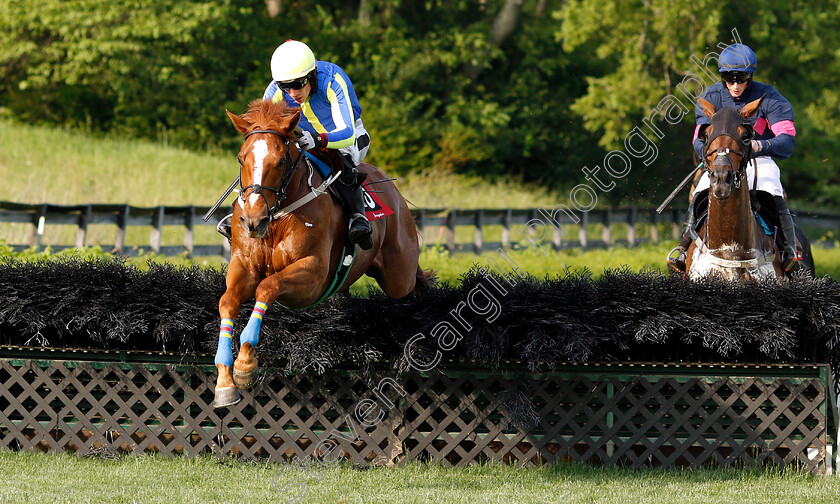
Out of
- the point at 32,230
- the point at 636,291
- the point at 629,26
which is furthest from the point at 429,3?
the point at 636,291

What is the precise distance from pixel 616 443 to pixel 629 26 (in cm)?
2119

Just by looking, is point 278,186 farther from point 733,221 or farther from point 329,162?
point 733,221

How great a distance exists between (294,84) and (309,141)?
54 centimetres

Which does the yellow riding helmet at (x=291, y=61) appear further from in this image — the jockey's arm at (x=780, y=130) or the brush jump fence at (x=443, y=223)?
the brush jump fence at (x=443, y=223)

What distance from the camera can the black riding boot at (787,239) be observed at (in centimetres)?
782

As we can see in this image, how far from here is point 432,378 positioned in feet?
20.9

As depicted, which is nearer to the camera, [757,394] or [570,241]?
[757,394]

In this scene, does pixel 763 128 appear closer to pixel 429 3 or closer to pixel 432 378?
pixel 432 378

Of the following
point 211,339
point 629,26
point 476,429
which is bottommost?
point 476,429

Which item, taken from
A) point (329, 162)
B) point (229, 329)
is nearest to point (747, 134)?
point (329, 162)

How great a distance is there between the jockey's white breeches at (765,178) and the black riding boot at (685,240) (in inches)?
7.8

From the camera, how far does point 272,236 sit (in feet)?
20.1

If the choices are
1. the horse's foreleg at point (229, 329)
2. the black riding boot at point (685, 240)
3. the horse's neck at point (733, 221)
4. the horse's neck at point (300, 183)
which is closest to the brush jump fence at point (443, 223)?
the black riding boot at point (685, 240)

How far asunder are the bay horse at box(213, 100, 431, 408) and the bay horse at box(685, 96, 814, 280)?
288cm
